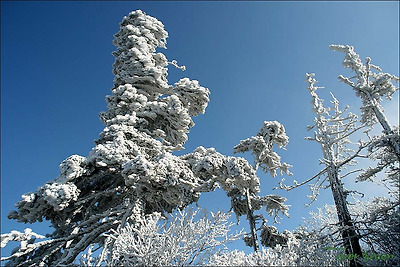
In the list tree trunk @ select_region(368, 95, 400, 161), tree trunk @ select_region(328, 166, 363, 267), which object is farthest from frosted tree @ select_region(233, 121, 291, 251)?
tree trunk @ select_region(368, 95, 400, 161)

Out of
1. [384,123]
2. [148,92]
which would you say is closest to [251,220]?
[384,123]

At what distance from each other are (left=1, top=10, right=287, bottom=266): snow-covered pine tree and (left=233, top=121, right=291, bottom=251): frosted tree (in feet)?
1.09

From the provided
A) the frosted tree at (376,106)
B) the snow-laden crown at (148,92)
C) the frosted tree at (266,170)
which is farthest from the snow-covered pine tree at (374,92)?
the snow-laden crown at (148,92)

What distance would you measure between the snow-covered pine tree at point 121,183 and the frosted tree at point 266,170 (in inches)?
13.0

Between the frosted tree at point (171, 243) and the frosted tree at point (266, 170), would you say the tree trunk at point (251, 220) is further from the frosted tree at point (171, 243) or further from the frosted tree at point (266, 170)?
the frosted tree at point (171, 243)

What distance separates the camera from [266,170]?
13836mm

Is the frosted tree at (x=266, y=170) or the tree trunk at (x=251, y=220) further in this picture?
the frosted tree at (x=266, y=170)

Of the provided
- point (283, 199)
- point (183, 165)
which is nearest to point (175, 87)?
point (183, 165)

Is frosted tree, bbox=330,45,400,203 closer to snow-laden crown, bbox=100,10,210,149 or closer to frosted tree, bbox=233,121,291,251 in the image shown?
frosted tree, bbox=233,121,291,251

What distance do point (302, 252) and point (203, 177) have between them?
423 cm

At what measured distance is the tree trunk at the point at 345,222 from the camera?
8344 millimetres

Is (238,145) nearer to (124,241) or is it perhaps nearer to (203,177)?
(203,177)

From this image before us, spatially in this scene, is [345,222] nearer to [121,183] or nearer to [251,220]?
[251,220]

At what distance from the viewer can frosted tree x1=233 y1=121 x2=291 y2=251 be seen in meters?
11.6
